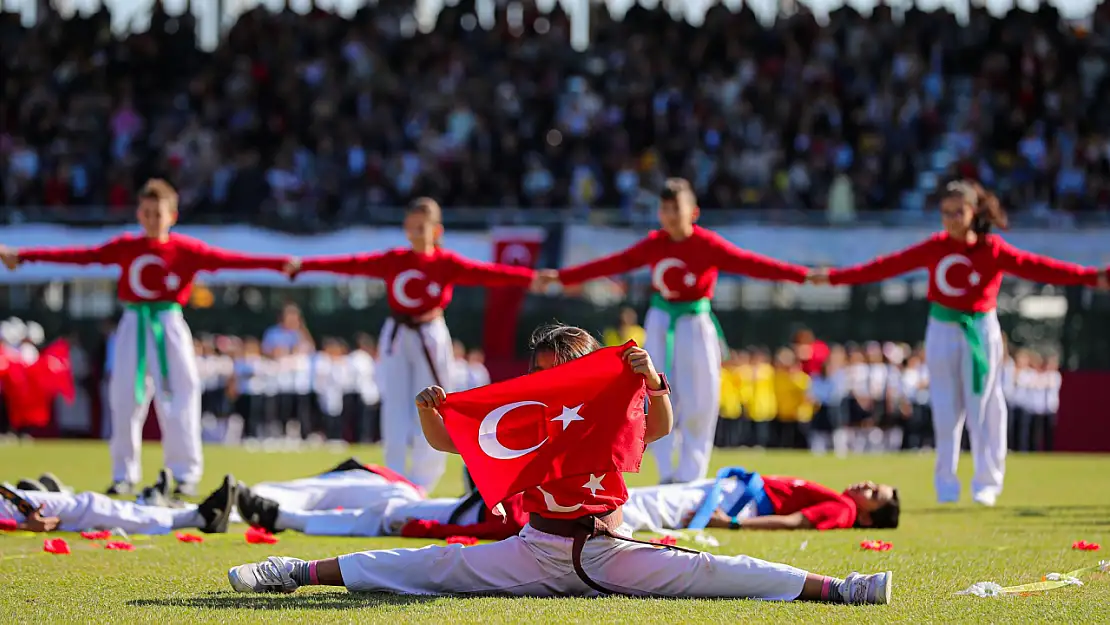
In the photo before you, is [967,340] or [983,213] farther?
[983,213]

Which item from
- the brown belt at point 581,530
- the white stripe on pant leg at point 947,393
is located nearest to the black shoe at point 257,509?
the brown belt at point 581,530

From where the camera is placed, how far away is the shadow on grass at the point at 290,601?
570 cm

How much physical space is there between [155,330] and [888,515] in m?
5.54

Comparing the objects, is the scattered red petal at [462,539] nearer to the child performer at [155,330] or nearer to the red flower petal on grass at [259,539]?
the red flower petal on grass at [259,539]

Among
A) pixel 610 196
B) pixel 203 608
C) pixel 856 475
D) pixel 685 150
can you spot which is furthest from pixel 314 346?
pixel 203 608

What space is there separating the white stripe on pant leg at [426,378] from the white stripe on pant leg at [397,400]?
52 millimetres

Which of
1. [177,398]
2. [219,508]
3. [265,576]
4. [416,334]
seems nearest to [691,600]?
[265,576]

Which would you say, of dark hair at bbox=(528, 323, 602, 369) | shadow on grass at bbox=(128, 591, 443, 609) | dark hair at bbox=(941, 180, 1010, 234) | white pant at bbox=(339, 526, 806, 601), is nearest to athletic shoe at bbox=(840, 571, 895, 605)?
white pant at bbox=(339, 526, 806, 601)

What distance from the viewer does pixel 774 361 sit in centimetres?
2084

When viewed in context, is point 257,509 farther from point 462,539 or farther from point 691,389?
Result: point 691,389

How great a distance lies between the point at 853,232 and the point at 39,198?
13570 mm

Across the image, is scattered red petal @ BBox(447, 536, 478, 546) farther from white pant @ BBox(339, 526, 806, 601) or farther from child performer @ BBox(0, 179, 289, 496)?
child performer @ BBox(0, 179, 289, 496)

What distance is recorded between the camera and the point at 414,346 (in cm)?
1082

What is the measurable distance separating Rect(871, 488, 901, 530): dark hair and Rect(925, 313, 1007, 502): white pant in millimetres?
2196
